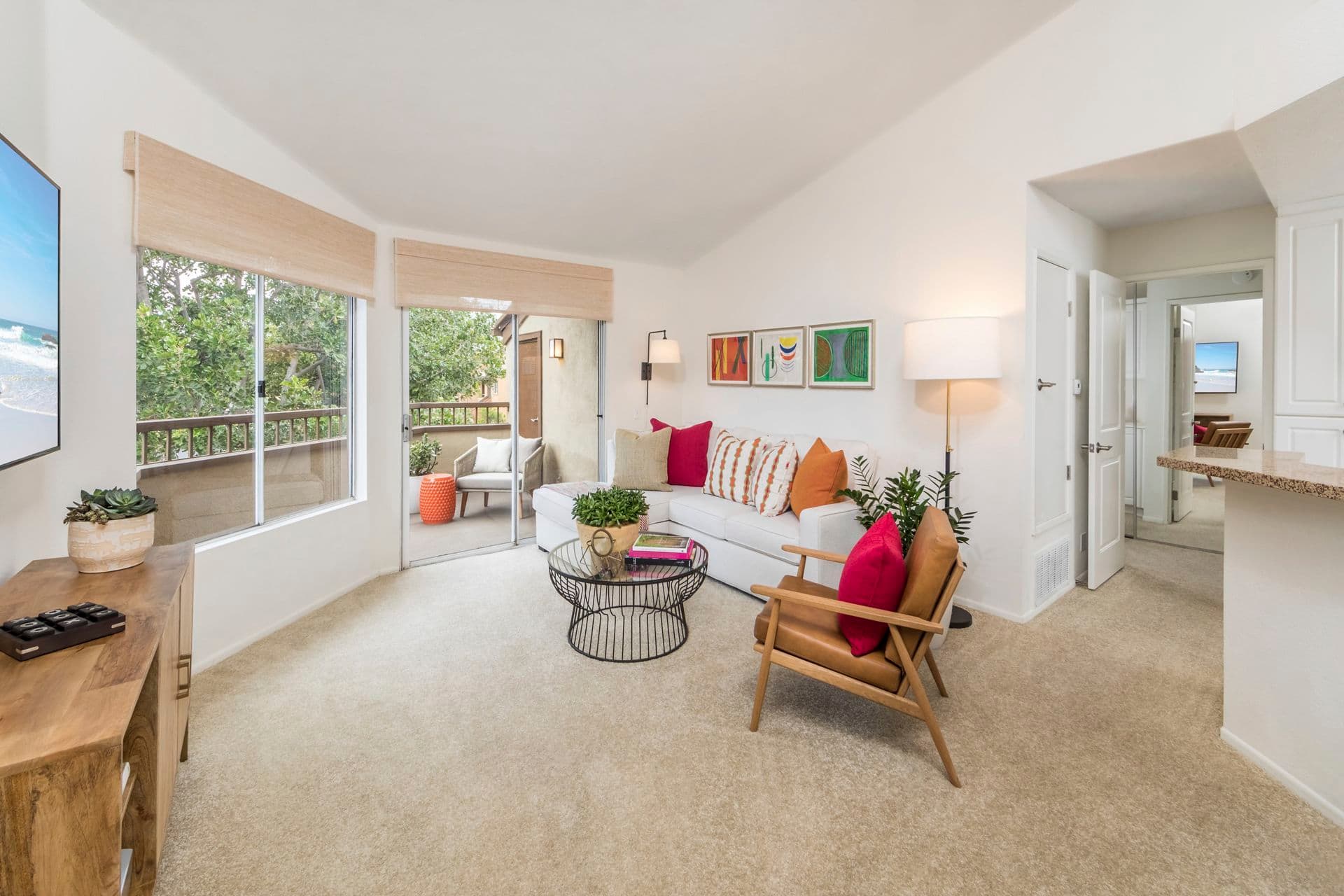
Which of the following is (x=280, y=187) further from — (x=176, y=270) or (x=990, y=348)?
(x=990, y=348)

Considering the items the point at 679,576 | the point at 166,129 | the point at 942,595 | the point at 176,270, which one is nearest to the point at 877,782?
the point at 942,595

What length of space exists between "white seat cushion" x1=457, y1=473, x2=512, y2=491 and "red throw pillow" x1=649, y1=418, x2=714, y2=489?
4.28ft

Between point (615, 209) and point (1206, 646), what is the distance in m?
4.17

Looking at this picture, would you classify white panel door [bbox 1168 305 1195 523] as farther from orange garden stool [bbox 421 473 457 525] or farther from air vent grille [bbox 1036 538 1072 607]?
orange garden stool [bbox 421 473 457 525]

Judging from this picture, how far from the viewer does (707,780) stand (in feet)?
6.41

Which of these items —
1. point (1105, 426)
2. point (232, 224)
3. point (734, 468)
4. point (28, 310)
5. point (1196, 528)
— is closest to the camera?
point (28, 310)

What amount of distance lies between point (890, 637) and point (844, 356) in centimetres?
243

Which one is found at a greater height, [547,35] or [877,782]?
[547,35]

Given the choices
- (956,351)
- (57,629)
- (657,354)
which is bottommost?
(57,629)

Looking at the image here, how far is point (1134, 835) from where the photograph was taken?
1.71 m

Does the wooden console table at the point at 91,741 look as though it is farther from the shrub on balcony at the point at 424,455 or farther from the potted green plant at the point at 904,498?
the potted green plant at the point at 904,498

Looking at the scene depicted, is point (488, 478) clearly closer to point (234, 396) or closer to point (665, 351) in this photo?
point (665, 351)

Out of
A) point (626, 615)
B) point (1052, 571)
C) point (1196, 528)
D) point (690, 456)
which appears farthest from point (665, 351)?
point (1196, 528)

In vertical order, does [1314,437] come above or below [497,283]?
below
